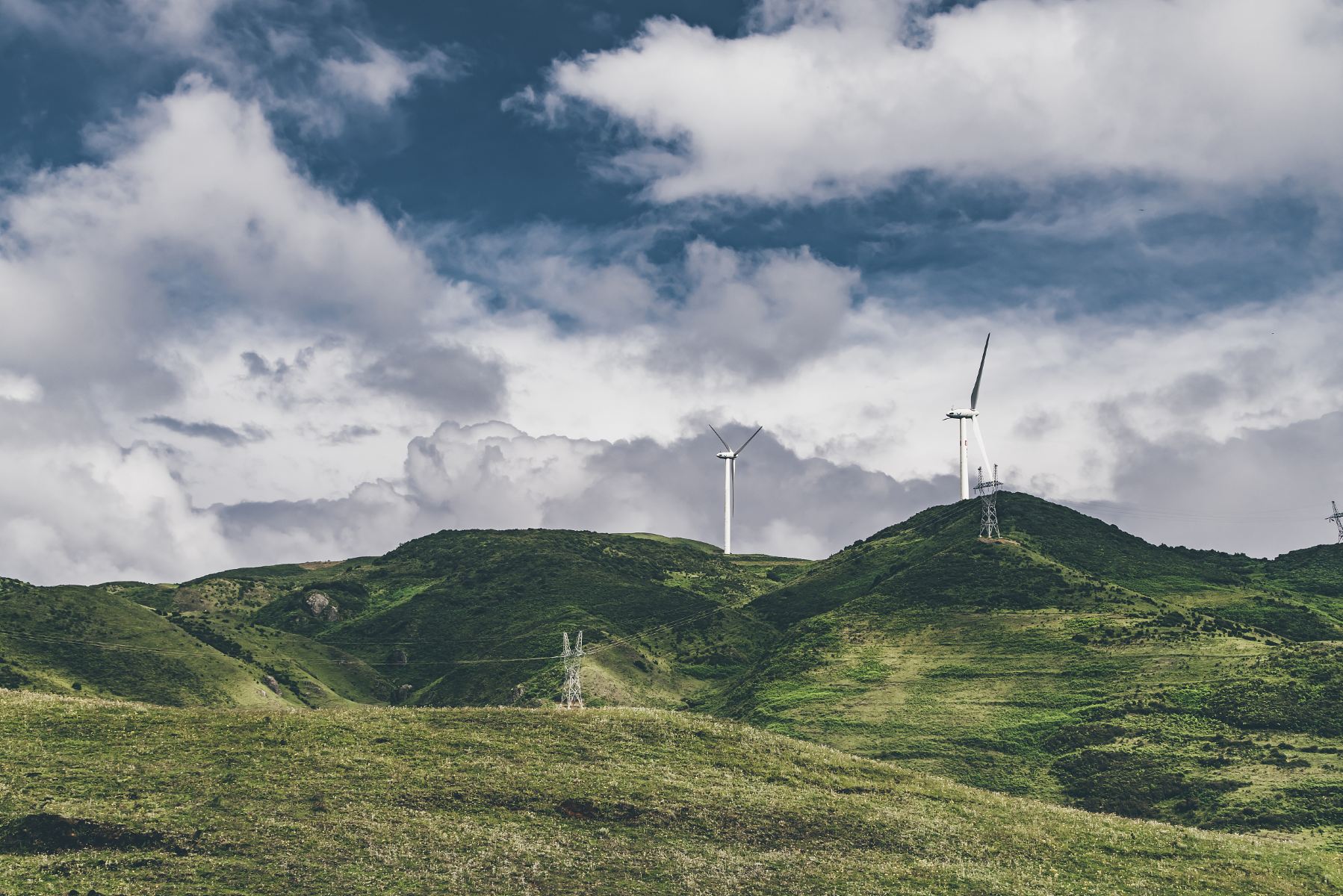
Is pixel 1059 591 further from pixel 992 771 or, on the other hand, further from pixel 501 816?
pixel 501 816

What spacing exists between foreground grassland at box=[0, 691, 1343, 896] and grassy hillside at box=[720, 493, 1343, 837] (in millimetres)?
45049

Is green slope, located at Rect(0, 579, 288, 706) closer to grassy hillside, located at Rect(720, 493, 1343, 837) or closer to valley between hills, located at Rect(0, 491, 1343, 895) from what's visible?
valley between hills, located at Rect(0, 491, 1343, 895)

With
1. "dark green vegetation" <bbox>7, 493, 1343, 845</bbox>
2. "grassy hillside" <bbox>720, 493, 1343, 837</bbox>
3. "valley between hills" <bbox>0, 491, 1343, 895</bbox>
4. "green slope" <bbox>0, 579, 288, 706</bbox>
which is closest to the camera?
"valley between hills" <bbox>0, 491, 1343, 895</bbox>

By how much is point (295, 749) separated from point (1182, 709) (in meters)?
115

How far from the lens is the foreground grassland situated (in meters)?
61.8

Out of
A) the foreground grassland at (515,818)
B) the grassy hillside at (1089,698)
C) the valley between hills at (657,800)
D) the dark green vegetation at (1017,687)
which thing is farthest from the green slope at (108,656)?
the foreground grassland at (515,818)

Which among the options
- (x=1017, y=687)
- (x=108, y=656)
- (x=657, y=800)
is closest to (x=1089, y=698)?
(x=1017, y=687)

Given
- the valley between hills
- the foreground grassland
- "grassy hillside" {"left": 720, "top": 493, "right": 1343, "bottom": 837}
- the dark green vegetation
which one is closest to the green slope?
the dark green vegetation

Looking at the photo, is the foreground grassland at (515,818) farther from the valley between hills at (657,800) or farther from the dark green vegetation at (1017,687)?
the dark green vegetation at (1017,687)

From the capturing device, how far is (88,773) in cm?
7125

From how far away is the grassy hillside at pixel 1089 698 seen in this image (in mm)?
122750

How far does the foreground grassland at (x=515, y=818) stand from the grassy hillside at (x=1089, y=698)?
45049mm

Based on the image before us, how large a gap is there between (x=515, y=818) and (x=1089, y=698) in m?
105

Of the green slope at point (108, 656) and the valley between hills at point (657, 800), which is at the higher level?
the green slope at point (108, 656)
